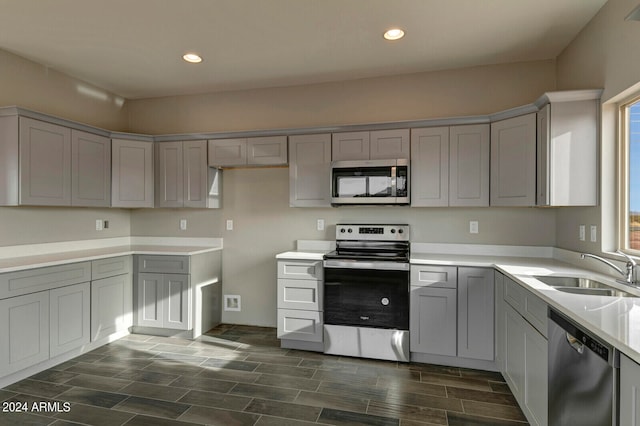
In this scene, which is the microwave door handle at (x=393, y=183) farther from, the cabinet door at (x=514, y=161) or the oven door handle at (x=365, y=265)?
the cabinet door at (x=514, y=161)

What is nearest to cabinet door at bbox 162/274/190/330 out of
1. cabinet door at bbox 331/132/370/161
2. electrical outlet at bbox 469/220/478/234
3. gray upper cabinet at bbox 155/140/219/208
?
gray upper cabinet at bbox 155/140/219/208

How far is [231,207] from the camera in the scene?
409 cm

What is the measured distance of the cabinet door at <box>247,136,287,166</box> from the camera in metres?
3.63

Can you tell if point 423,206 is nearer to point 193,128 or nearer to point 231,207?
point 231,207

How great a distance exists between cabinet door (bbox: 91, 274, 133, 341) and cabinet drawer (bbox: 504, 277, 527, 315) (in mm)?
3501

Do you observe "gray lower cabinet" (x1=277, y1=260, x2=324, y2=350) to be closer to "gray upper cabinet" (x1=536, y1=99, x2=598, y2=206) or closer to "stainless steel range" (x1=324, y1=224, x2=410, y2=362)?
"stainless steel range" (x1=324, y1=224, x2=410, y2=362)

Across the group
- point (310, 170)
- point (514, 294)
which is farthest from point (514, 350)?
point (310, 170)

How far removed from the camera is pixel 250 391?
259 centimetres

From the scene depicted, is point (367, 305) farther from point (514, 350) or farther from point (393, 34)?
point (393, 34)

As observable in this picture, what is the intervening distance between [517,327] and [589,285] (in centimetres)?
49

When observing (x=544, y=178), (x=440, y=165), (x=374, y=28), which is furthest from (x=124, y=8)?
(x=544, y=178)

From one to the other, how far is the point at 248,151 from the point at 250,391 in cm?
226

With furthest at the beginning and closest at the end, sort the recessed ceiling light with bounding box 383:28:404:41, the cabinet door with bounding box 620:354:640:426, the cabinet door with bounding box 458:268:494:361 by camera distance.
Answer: the cabinet door with bounding box 458:268:494:361
the recessed ceiling light with bounding box 383:28:404:41
the cabinet door with bounding box 620:354:640:426

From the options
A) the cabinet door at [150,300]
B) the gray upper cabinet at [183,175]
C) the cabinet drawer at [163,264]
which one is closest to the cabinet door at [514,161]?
the gray upper cabinet at [183,175]
